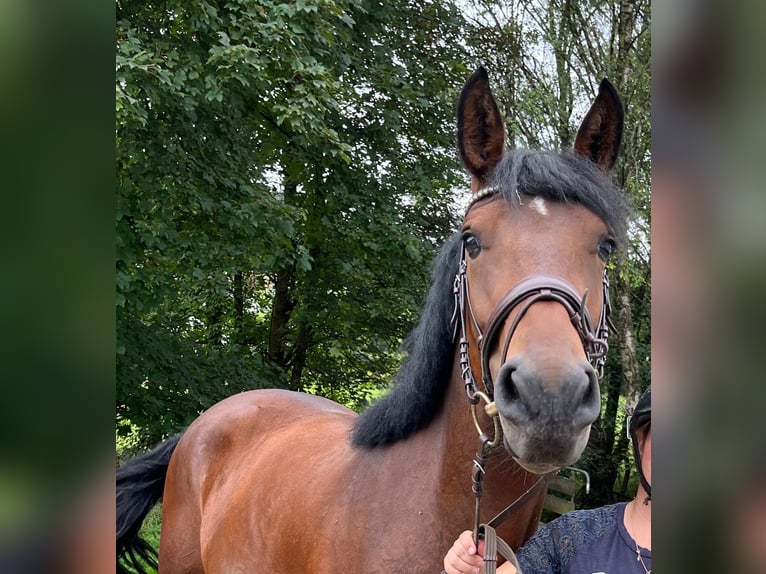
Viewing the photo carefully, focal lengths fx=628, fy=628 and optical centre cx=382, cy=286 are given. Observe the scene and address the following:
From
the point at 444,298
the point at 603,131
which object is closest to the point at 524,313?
the point at 444,298

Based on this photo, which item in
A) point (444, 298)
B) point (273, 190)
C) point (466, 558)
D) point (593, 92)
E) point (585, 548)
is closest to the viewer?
point (466, 558)

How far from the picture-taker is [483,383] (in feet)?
5.18

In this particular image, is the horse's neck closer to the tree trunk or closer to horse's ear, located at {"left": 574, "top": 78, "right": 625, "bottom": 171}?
horse's ear, located at {"left": 574, "top": 78, "right": 625, "bottom": 171}

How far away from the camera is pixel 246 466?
3.12m

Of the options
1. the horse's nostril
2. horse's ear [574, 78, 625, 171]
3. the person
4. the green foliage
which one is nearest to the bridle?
the horse's nostril

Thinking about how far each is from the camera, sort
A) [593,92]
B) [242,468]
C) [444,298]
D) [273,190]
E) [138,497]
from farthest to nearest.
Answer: [593,92]
[273,190]
[138,497]
[242,468]
[444,298]

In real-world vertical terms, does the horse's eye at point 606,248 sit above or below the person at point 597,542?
above

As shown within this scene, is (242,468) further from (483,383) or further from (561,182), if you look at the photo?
(561,182)

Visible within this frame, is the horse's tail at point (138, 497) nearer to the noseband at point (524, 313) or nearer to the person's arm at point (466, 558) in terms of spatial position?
the person's arm at point (466, 558)

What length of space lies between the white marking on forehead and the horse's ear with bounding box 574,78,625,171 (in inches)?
13.5

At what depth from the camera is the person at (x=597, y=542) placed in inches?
61.9

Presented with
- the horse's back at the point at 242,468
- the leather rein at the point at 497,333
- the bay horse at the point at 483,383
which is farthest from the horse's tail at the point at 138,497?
the leather rein at the point at 497,333

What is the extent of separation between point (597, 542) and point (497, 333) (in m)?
0.67
